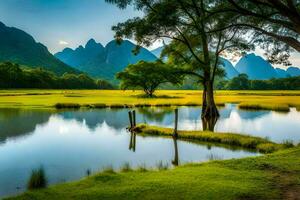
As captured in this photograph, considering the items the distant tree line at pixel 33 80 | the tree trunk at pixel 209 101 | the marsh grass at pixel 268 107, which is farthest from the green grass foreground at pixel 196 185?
the distant tree line at pixel 33 80

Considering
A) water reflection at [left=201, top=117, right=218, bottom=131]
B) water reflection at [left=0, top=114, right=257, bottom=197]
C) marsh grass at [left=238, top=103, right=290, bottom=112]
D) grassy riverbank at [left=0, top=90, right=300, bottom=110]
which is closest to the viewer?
water reflection at [left=0, top=114, right=257, bottom=197]

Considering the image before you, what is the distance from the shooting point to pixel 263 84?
175250 millimetres

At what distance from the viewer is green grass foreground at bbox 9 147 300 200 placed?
1009 centimetres

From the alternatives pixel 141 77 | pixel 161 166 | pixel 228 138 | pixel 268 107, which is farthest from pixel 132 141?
pixel 141 77

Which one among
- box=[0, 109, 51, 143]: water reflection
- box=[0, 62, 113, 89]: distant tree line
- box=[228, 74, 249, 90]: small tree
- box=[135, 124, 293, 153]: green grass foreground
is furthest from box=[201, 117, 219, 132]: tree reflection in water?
box=[228, 74, 249, 90]: small tree

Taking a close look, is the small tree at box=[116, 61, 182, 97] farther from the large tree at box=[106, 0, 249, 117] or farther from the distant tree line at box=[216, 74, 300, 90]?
the distant tree line at box=[216, 74, 300, 90]

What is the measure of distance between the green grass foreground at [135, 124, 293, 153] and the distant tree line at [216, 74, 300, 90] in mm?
138469

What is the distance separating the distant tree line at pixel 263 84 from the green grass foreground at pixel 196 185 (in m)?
153

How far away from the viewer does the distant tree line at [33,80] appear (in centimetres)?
12238

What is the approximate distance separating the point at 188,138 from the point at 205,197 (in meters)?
18.2

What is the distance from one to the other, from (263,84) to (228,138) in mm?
159026

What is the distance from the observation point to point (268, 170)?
44.1 feet

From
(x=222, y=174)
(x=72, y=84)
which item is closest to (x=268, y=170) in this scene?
(x=222, y=174)

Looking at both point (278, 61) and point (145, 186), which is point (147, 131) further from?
point (145, 186)
